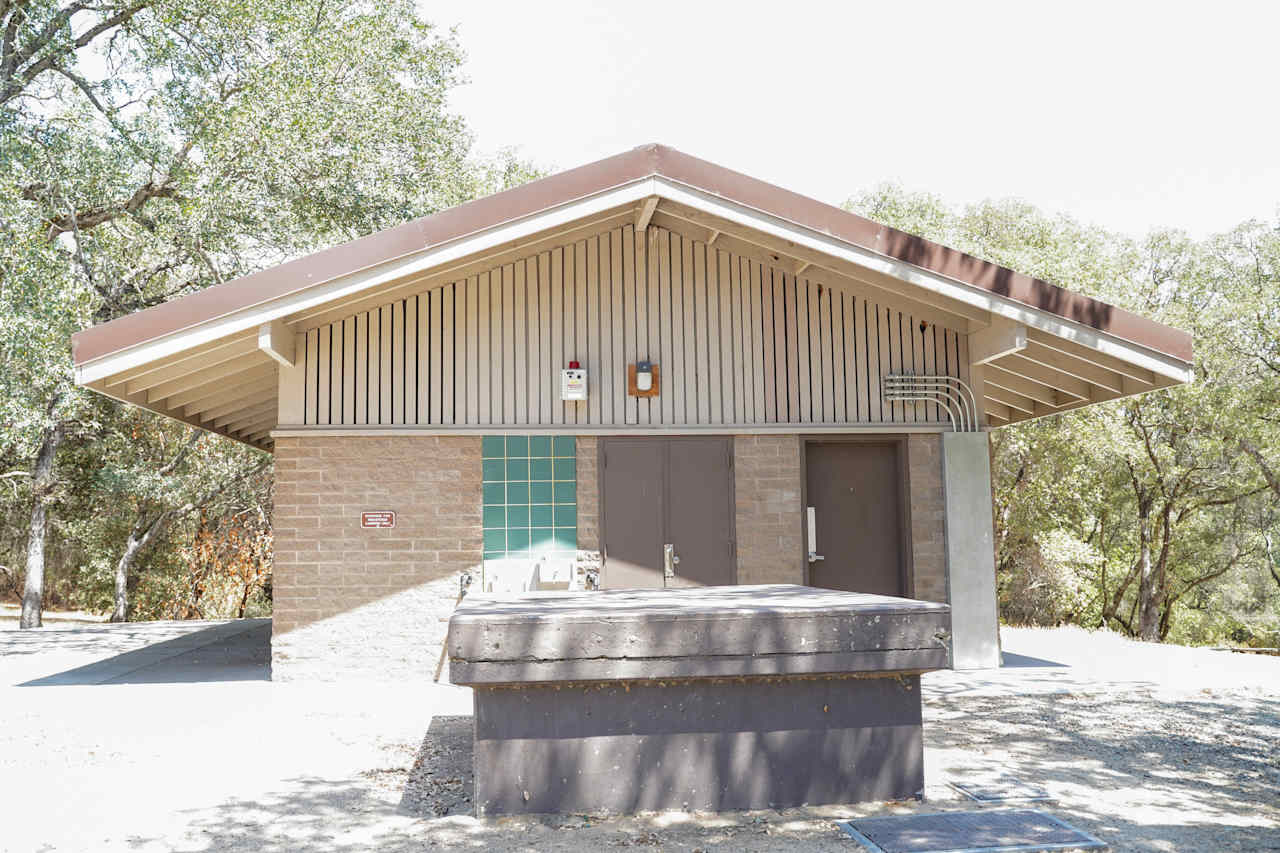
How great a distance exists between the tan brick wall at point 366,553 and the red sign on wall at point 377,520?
0.14 feet

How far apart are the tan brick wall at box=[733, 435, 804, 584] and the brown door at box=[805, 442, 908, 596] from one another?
31 centimetres

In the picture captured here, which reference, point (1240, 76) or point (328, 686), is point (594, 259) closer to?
point (328, 686)

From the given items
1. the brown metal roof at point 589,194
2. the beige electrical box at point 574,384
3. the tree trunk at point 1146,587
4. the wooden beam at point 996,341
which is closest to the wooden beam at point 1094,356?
the wooden beam at point 996,341

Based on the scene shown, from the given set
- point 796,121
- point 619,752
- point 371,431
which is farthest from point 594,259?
point 796,121

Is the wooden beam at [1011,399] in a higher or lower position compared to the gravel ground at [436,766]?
higher

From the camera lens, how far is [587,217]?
802 centimetres

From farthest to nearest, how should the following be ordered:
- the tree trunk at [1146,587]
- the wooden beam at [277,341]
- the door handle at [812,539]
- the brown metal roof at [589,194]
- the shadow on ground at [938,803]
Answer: the tree trunk at [1146,587]
the door handle at [812,539]
the wooden beam at [277,341]
the brown metal roof at [589,194]
the shadow on ground at [938,803]

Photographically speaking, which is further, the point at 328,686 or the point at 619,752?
the point at 328,686

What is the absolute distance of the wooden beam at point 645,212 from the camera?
8.00 meters

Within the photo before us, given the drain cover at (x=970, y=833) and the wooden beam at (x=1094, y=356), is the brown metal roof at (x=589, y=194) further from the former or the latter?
the drain cover at (x=970, y=833)

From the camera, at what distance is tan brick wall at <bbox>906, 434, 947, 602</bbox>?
9078 mm

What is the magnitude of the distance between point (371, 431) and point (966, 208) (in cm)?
1935

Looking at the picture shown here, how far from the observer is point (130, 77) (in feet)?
48.2

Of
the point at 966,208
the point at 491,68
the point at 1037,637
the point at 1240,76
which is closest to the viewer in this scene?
the point at 1037,637
